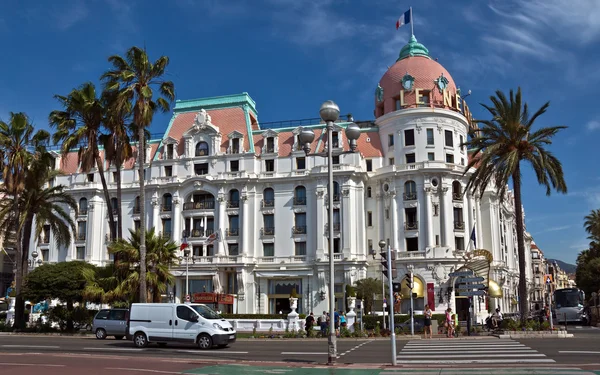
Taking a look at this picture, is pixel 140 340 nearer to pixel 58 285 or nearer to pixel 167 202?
pixel 58 285

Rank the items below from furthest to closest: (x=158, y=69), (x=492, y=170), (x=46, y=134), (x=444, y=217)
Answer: (x=444, y=217), (x=46, y=134), (x=158, y=69), (x=492, y=170)

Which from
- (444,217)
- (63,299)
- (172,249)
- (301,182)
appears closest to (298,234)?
(301,182)

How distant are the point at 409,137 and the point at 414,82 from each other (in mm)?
5803

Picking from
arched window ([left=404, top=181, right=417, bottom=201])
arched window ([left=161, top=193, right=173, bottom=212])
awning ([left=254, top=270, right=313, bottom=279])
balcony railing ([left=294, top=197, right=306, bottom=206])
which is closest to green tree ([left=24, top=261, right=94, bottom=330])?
awning ([left=254, top=270, right=313, bottom=279])

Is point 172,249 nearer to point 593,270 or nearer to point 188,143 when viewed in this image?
point 188,143

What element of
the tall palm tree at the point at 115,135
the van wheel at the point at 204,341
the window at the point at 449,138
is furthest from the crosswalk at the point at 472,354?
the window at the point at 449,138

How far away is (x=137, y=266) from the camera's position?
131ft

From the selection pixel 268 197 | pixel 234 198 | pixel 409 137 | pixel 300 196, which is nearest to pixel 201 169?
pixel 234 198

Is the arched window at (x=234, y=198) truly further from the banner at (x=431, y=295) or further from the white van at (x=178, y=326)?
the white van at (x=178, y=326)

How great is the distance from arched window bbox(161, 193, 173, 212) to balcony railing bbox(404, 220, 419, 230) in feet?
83.2

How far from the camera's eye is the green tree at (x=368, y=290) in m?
54.2

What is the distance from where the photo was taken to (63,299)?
41.1 metres

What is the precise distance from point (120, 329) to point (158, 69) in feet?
57.7

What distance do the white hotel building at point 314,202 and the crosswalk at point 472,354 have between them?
1226 inches
